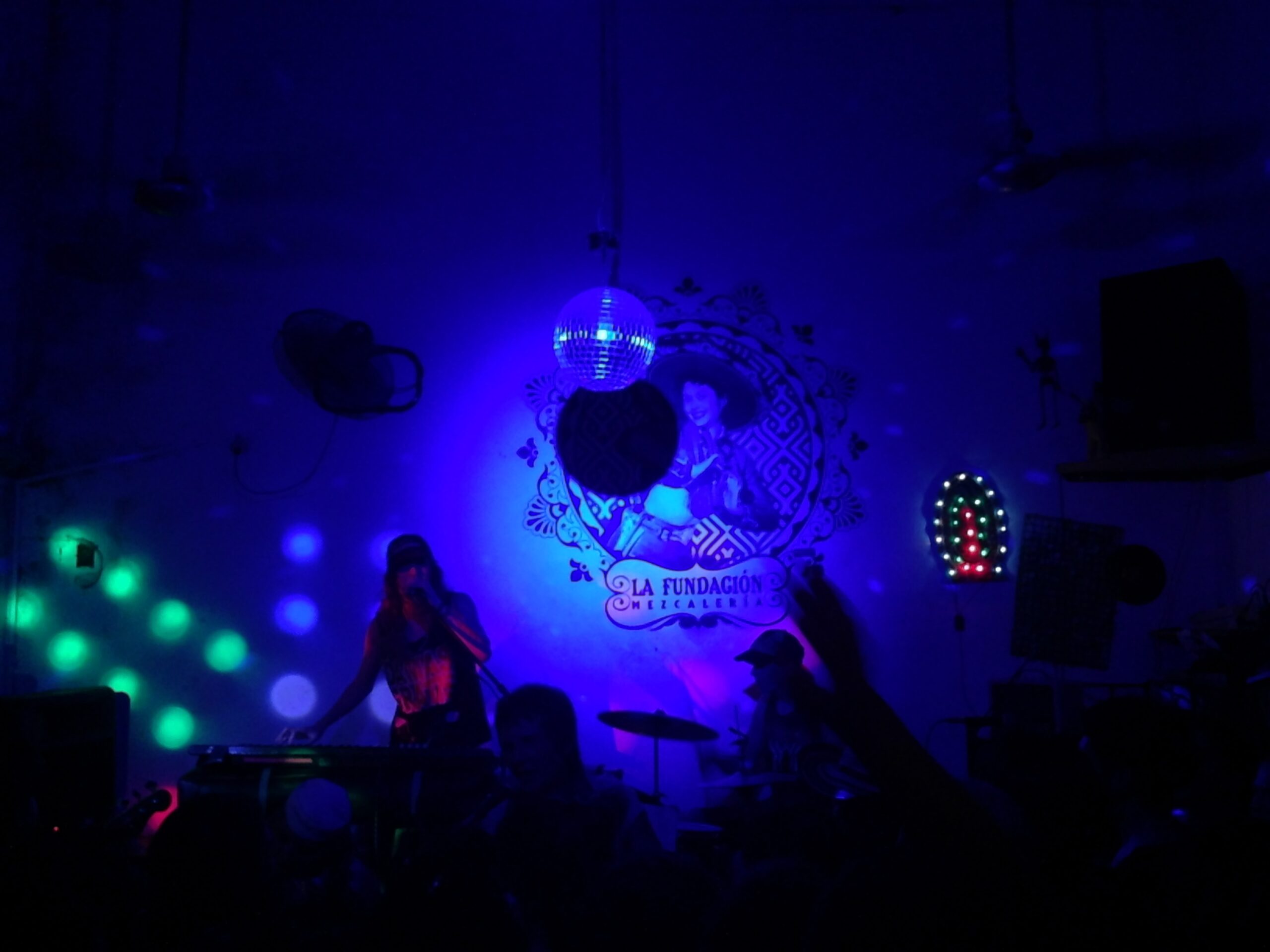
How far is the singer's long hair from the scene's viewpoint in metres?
4.81

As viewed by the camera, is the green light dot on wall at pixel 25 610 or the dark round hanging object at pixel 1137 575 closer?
the dark round hanging object at pixel 1137 575

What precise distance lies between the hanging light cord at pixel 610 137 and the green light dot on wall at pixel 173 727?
3.11 meters

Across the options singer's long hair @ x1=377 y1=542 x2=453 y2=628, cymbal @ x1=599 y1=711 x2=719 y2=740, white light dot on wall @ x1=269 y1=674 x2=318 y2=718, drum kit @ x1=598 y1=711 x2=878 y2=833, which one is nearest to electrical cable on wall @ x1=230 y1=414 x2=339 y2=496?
singer's long hair @ x1=377 y1=542 x2=453 y2=628

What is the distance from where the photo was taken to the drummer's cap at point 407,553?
4.84 meters

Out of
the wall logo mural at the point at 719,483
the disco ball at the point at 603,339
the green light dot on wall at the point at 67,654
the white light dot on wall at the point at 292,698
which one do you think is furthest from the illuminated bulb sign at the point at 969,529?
the green light dot on wall at the point at 67,654

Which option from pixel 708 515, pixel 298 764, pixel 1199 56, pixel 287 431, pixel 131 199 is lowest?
pixel 298 764

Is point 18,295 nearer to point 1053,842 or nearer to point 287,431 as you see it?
point 287,431

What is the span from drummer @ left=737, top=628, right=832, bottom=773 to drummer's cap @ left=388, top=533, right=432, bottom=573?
5.52 feet

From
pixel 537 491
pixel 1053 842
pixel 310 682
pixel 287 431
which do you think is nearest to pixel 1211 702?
pixel 1053 842

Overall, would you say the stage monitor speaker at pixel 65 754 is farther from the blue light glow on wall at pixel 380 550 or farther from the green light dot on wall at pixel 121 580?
the blue light glow on wall at pixel 380 550

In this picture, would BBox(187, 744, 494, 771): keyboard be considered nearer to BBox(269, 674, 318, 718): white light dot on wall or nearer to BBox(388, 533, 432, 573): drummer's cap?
BBox(269, 674, 318, 718): white light dot on wall

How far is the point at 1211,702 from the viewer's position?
12.8 feet

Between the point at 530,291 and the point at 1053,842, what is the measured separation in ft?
12.2

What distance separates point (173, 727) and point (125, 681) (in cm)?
35
